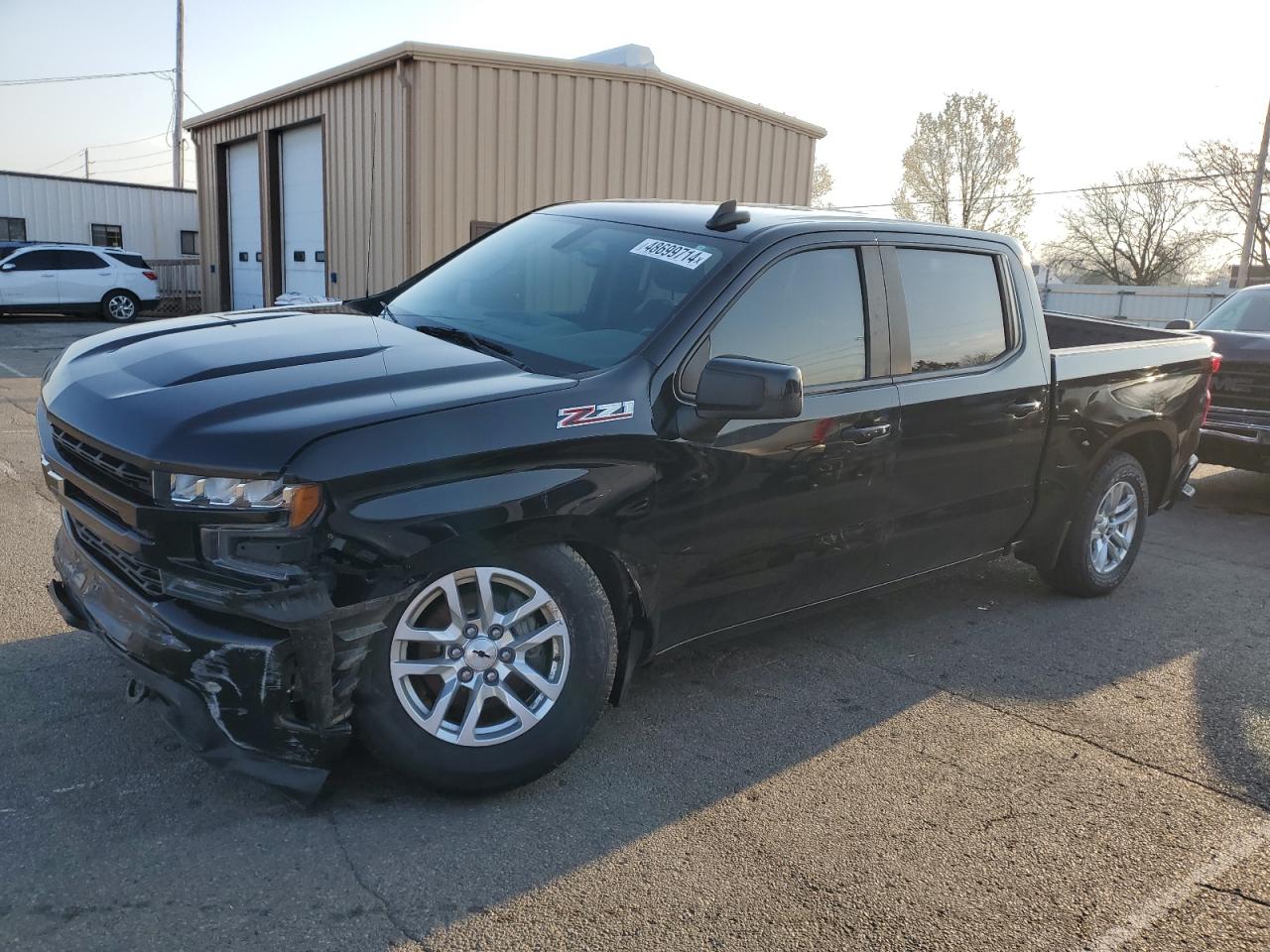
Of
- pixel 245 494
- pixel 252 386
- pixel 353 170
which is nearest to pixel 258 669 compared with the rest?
pixel 245 494

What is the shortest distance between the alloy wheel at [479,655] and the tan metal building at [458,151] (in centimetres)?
1037

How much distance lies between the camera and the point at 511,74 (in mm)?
13148

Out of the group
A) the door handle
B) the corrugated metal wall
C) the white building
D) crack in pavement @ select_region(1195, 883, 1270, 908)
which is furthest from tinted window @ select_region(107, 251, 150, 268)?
crack in pavement @ select_region(1195, 883, 1270, 908)

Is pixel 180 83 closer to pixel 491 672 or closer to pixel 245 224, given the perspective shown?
pixel 245 224

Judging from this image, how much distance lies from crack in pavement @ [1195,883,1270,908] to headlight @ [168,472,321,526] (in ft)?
8.51

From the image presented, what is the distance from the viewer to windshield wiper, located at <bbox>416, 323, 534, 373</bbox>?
336 centimetres

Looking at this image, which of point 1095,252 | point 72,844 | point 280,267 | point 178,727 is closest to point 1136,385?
point 178,727

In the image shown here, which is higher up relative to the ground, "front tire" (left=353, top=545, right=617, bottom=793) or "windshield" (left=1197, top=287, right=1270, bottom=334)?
"windshield" (left=1197, top=287, right=1270, bottom=334)

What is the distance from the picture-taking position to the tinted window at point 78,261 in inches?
882

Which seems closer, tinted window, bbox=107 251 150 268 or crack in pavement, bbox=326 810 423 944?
crack in pavement, bbox=326 810 423 944

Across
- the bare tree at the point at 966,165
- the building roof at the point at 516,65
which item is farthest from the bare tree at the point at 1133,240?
the building roof at the point at 516,65

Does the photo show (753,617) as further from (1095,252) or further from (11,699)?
(1095,252)

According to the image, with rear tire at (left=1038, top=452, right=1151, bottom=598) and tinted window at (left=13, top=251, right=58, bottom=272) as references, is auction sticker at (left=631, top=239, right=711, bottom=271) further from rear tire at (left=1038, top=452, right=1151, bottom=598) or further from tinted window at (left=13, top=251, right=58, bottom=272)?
tinted window at (left=13, top=251, right=58, bottom=272)

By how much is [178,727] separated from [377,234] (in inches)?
476
